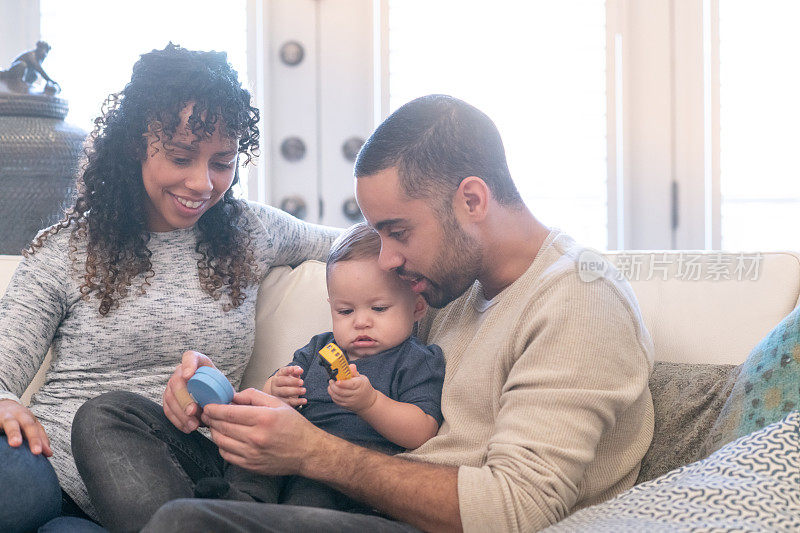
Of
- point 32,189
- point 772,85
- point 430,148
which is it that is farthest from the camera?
point 772,85

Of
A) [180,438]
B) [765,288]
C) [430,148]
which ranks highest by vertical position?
[430,148]

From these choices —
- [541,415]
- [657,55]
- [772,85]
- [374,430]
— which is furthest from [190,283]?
[772,85]

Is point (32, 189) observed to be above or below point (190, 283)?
above

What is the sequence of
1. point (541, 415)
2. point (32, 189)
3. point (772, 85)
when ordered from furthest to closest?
point (772, 85) < point (32, 189) < point (541, 415)

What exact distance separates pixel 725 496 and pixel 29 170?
6.82 ft

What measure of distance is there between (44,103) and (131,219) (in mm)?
963

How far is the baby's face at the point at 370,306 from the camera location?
4.77ft

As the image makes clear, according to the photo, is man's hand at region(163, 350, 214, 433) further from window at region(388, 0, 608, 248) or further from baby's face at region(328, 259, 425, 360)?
window at region(388, 0, 608, 248)

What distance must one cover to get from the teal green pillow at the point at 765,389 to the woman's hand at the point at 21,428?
42.2 inches

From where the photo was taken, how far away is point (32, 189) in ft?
7.62

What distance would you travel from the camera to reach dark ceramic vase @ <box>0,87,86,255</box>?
91.0 inches

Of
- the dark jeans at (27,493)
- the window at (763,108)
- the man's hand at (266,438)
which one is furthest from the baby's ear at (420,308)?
the window at (763,108)

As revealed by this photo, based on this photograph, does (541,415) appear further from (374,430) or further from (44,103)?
(44,103)

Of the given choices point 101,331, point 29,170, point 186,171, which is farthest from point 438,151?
point 29,170
